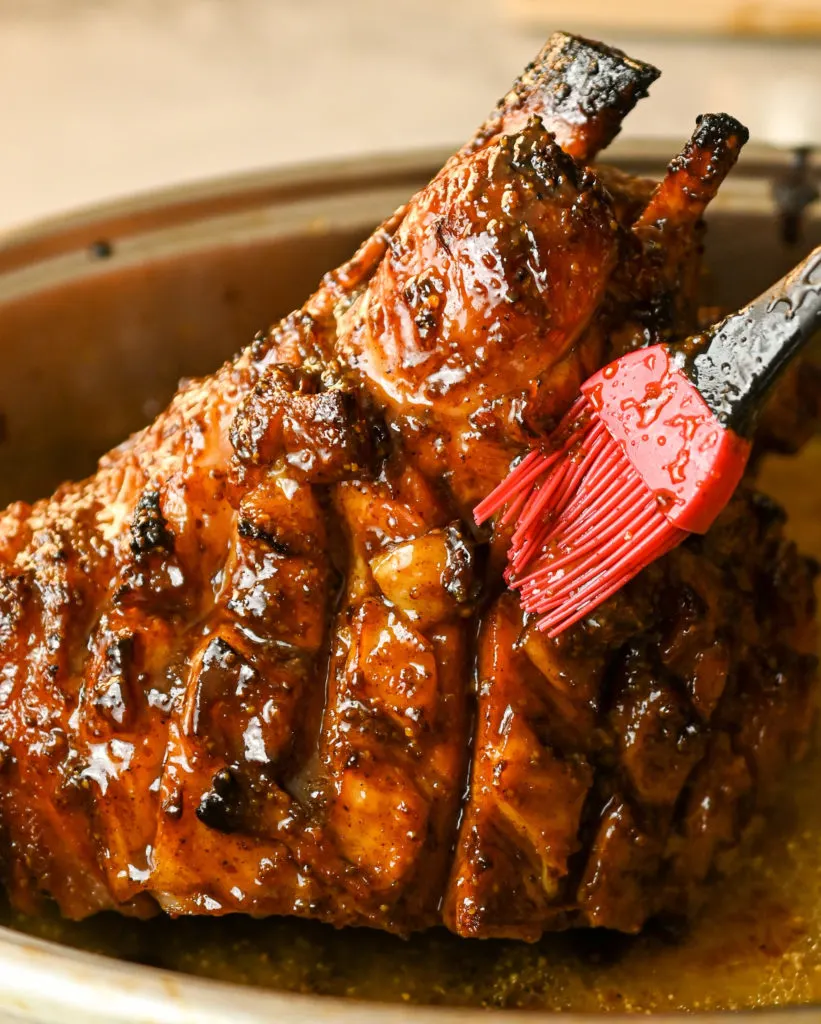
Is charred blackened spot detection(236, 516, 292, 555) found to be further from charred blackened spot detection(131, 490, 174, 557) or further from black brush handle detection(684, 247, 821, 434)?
black brush handle detection(684, 247, 821, 434)

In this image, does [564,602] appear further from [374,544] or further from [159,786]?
[159,786]

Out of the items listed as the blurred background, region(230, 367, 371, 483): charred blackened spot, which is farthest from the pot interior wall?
the blurred background

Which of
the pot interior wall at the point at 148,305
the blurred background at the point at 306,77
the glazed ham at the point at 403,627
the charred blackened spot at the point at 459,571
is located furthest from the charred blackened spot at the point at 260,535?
the blurred background at the point at 306,77

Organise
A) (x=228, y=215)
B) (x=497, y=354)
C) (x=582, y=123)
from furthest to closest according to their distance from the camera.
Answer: (x=228, y=215) → (x=582, y=123) → (x=497, y=354)

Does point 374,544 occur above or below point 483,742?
above

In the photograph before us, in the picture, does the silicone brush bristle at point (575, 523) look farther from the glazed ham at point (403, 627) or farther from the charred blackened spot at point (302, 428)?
the charred blackened spot at point (302, 428)

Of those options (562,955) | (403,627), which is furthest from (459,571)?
(562,955)

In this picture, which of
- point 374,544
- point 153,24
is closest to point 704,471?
point 374,544
